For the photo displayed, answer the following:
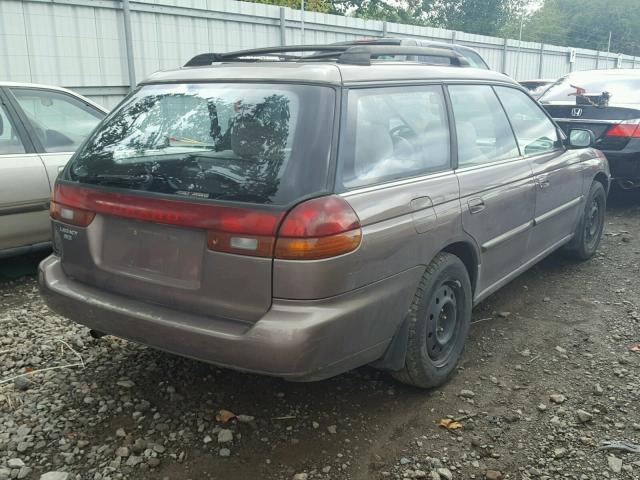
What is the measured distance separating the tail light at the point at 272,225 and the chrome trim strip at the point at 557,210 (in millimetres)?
2168

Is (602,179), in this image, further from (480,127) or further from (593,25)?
(593,25)

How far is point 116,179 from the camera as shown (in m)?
2.90

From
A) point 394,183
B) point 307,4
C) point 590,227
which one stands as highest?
point 307,4

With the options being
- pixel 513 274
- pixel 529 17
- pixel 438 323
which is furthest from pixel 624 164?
pixel 529 17

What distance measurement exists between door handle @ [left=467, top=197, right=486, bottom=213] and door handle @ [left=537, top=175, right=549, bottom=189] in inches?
37.2

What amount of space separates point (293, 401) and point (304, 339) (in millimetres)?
890

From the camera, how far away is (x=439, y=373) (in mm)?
3295

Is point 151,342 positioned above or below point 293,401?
above

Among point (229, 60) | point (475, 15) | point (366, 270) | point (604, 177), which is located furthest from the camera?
point (475, 15)

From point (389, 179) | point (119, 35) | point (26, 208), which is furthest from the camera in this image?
point (119, 35)

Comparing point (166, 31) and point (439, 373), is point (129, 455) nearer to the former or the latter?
point (439, 373)

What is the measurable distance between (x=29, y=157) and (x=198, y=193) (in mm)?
2828

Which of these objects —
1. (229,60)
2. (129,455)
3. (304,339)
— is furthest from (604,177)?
(129,455)

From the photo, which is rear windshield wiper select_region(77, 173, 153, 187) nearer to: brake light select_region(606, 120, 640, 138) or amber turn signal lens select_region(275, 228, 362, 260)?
amber turn signal lens select_region(275, 228, 362, 260)
